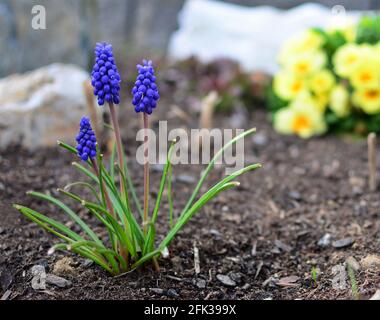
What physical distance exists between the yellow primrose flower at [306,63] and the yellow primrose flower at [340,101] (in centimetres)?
18

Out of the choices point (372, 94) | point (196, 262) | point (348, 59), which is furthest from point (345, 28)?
point (196, 262)

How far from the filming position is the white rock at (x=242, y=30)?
466 cm

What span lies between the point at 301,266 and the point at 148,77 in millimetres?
959

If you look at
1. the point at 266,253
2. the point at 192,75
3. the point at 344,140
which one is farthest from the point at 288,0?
the point at 266,253

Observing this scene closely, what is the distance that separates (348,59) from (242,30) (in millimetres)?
1321

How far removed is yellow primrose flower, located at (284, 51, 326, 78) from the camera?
3.83 m

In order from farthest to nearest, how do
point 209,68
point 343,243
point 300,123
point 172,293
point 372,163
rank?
point 209,68, point 300,123, point 372,163, point 343,243, point 172,293

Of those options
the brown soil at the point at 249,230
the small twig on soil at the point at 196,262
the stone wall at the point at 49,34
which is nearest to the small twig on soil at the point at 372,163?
the brown soil at the point at 249,230

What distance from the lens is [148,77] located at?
1.91 meters

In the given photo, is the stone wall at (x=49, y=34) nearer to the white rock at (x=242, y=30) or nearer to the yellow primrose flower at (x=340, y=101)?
the white rock at (x=242, y=30)

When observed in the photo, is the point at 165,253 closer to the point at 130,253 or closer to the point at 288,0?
the point at 130,253

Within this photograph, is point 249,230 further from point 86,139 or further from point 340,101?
point 340,101

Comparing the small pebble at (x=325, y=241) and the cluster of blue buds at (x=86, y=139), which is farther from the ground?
the cluster of blue buds at (x=86, y=139)

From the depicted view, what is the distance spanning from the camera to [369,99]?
3740 mm
